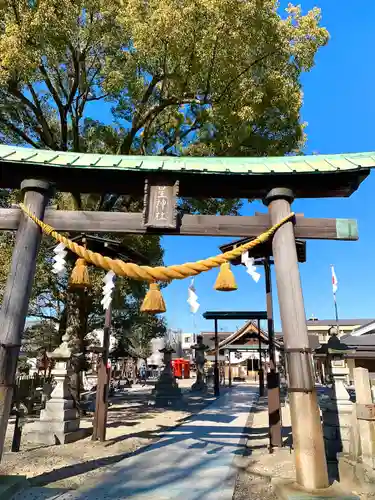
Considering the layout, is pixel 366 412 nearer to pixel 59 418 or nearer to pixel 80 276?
pixel 80 276

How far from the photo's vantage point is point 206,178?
5465 mm

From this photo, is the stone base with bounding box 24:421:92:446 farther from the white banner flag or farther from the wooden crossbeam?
the white banner flag

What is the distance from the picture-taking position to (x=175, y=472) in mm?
5875

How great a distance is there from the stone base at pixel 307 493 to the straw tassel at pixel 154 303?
8.64 ft

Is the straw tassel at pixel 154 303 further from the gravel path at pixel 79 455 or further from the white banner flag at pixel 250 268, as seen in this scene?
the gravel path at pixel 79 455

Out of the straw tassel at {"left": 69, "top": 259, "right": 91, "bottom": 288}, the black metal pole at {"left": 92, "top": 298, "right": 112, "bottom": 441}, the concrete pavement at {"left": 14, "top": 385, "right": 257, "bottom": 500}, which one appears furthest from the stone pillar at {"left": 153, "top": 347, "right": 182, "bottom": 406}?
the straw tassel at {"left": 69, "top": 259, "right": 91, "bottom": 288}

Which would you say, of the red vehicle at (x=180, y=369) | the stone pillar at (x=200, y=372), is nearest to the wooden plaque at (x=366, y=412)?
the stone pillar at (x=200, y=372)

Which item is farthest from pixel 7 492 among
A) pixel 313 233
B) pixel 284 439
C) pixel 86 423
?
pixel 86 423

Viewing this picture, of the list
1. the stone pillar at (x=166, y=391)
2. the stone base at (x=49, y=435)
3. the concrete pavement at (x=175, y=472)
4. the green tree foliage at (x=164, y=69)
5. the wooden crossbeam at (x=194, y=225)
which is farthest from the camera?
the stone pillar at (x=166, y=391)

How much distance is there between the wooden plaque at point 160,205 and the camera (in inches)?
203

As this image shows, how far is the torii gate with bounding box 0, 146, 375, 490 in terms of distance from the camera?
491 cm

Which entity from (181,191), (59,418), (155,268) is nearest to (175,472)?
(155,268)

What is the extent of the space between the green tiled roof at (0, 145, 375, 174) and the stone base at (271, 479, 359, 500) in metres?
3.90

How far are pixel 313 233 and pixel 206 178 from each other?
1762 mm
